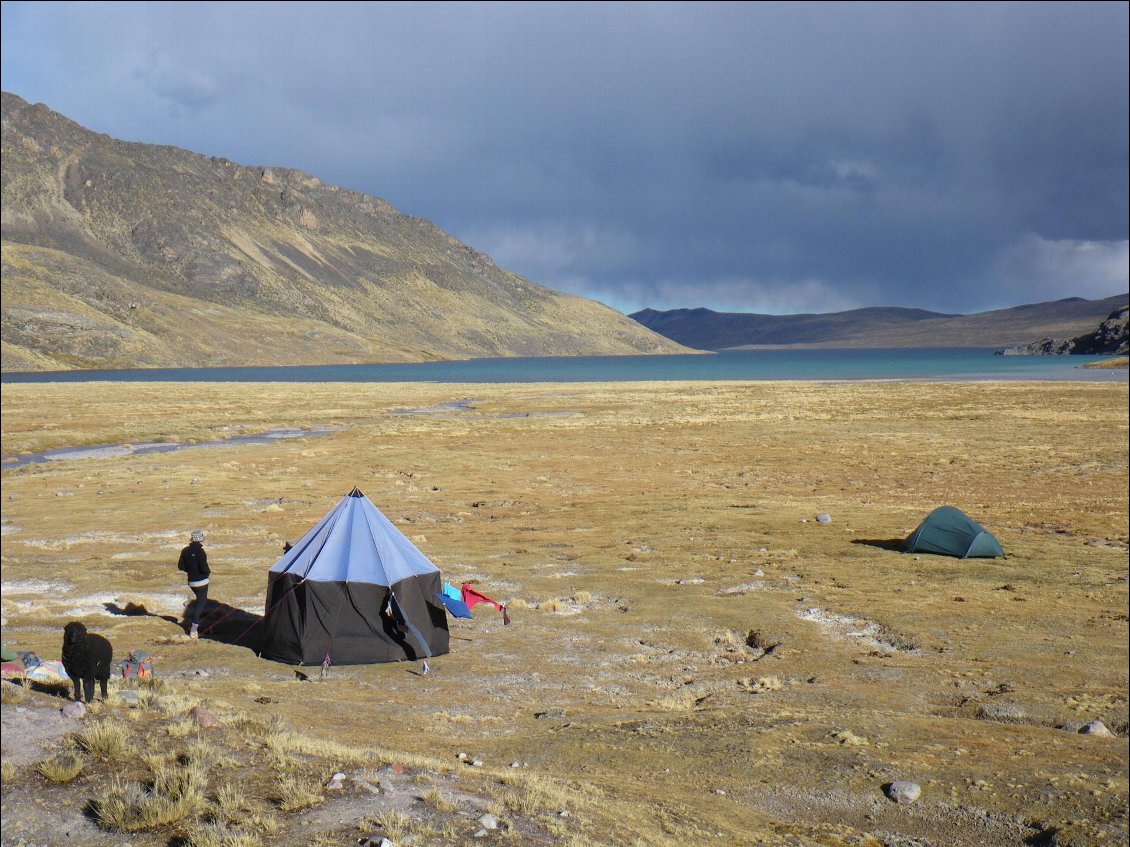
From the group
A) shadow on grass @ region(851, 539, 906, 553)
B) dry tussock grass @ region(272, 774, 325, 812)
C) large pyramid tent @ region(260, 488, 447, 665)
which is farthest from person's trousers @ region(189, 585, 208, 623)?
shadow on grass @ region(851, 539, 906, 553)

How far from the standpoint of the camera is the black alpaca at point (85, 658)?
1145cm

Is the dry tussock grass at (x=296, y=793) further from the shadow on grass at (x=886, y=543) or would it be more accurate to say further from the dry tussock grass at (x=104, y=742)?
the shadow on grass at (x=886, y=543)

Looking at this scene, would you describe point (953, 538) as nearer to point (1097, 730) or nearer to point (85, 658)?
point (1097, 730)

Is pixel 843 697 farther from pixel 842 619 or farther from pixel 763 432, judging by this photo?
pixel 763 432

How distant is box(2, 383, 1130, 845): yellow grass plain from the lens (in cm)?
1107

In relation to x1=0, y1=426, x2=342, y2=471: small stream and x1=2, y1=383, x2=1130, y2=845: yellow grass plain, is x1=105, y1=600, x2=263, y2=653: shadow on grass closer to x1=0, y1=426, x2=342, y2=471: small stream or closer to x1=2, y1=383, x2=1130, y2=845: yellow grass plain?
x1=2, y1=383, x2=1130, y2=845: yellow grass plain

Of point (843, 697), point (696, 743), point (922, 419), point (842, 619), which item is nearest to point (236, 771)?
point (696, 743)

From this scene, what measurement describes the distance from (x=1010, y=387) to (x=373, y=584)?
107197 mm

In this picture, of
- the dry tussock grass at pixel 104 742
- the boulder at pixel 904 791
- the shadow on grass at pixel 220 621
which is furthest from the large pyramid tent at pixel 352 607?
the boulder at pixel 904 791

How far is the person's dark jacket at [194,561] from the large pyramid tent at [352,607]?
1523mm

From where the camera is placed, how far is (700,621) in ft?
61.5

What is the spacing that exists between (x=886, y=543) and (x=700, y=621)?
958cm

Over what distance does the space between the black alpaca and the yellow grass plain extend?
152cm

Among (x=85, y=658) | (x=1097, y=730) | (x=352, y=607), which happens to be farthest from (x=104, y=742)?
(x=1097, y=730)
